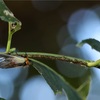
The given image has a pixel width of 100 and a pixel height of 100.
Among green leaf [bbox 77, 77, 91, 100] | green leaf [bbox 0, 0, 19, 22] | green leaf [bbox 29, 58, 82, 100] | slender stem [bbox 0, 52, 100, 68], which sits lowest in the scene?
green leaf [bbox 77, 77, 91, 100]

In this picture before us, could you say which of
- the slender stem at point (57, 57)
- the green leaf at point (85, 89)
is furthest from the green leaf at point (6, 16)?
the green leaf at point (85, 89)

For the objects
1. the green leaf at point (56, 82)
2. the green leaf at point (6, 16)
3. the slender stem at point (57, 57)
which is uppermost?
the green leaf at point (6, 16)

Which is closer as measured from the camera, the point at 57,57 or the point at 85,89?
the point at 57,57

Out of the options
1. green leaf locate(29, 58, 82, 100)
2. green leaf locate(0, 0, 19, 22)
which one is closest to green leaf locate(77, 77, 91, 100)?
green leaf locate(29, 58, 82, 100)

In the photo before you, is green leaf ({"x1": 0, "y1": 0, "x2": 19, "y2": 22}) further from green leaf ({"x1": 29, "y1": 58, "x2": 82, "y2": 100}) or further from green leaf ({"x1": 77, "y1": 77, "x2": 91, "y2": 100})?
green leaf ({"x1": 77, "y1": 77, "x2": 91, "y2": 100})

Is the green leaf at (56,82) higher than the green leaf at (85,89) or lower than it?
higher

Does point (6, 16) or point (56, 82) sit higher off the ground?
point (6, 16)

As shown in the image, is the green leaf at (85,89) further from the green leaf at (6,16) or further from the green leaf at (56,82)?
the green leaf at (6,16)

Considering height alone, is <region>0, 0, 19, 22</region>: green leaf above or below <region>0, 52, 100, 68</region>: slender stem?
above

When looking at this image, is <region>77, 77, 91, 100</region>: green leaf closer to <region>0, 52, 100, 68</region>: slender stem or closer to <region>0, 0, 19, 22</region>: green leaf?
<region>0, 52, 100, 68</region>: slender stem

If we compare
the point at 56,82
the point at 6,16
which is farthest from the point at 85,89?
the point at 6,16

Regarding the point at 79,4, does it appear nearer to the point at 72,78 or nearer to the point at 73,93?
the point at 72,78

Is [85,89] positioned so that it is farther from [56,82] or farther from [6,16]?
[6,16]
